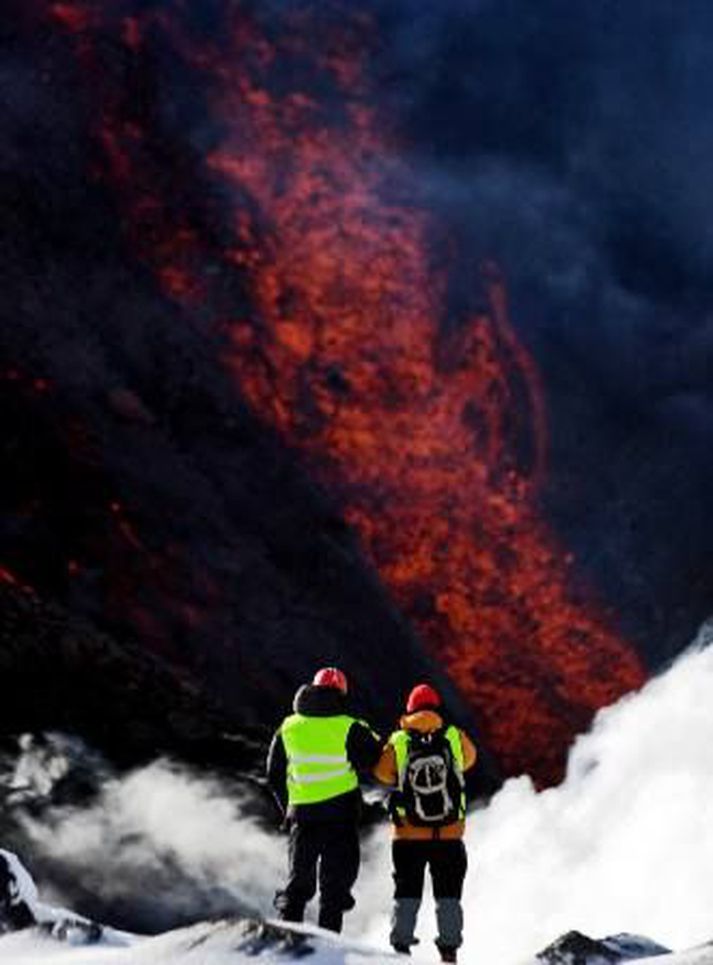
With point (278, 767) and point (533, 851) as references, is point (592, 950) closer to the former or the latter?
point (278, 767)

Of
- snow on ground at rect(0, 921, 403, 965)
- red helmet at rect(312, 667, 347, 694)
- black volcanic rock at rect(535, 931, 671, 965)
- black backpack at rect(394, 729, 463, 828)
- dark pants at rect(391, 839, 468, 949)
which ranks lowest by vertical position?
snow on ground at rect(0, 921, 403, 965)

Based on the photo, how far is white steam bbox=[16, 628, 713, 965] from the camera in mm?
13320

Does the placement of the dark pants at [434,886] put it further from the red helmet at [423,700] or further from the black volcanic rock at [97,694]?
the black volcanic rock at [97,694]


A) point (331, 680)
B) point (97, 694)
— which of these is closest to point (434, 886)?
point (331, 680)

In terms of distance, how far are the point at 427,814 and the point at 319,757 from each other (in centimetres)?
79

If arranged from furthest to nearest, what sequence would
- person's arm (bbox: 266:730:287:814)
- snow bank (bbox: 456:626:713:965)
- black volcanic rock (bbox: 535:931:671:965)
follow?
snow bank (bbox: 456:626:713:965) < person's arm (bbox: 266:730:287:814) < black volcanic rock (bbox: 535:931:671:965)

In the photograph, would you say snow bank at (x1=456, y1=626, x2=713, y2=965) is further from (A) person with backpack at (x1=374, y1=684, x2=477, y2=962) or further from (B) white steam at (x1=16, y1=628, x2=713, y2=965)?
(A) person with backpack at (x1=374, y1=684, x2=477, y2=962)

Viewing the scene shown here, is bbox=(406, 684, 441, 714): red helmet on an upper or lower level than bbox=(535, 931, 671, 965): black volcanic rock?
upper

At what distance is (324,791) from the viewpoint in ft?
28.8

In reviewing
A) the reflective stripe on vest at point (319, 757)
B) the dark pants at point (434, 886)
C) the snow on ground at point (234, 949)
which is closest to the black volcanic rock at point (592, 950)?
the dark pants at point (434, 886)

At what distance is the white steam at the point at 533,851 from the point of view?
13.3m

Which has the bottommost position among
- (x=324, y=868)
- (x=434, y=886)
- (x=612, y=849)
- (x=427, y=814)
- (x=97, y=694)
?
(x=434, y=886)

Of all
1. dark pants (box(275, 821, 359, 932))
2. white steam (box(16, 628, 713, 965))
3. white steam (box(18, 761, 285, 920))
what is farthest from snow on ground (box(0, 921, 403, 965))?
white steam (box(18, 761, 285, 920))

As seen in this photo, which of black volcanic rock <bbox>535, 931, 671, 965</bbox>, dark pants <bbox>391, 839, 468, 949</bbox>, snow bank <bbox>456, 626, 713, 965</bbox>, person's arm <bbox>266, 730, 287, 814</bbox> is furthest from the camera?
snow bank <bbox>456, 626, 713, 965</bbox>
